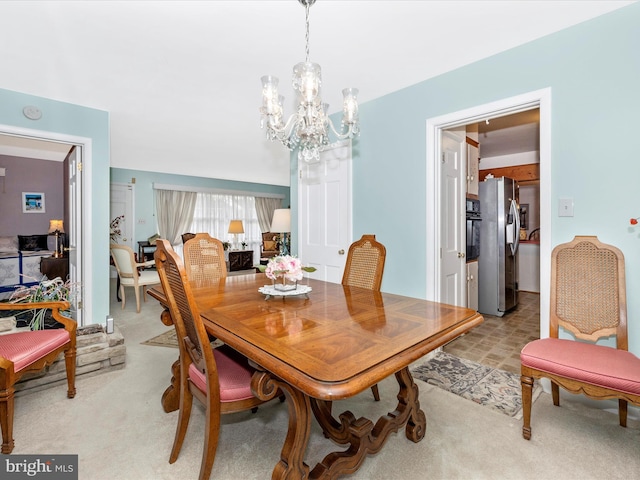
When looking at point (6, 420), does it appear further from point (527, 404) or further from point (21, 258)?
point (21, 258)

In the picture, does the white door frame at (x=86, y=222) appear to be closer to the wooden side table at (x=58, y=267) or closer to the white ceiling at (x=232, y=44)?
the white ceiling at (x=232, y=44)

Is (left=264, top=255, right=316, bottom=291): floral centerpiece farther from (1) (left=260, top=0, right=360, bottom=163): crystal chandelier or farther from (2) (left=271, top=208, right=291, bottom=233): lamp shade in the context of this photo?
(2) (left=271, top=208, right=291, bottom=233): lamp shade

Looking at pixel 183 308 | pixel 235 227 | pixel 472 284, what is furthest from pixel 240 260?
pixel 183 308

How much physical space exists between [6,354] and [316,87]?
222cm

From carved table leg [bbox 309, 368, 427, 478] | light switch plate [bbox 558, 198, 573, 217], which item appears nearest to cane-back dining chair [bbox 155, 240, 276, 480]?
carved table leg [bbox 309, 368, 427, 478]

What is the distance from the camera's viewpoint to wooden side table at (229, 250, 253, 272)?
316 inches

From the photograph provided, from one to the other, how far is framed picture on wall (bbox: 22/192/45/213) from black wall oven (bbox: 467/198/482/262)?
25.4 feet

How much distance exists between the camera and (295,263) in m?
1.80

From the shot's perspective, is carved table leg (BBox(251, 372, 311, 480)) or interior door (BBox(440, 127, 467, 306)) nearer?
carved table leg (BBox(251, 372, 311, 480))

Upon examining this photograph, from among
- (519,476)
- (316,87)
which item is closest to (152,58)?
(316,87)

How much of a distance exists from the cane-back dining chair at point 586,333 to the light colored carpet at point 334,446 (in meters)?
0.16

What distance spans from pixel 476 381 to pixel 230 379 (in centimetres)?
189

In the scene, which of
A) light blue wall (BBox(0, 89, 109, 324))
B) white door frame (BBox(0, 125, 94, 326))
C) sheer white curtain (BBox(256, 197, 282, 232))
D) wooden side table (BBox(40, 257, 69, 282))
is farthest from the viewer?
sheer white curtain (BBox(256, 197, 282, 232))

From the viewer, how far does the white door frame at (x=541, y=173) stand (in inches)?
84.2
